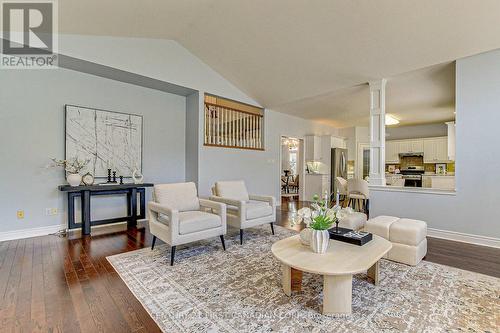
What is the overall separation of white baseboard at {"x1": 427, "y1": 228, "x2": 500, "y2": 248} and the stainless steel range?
3.64m

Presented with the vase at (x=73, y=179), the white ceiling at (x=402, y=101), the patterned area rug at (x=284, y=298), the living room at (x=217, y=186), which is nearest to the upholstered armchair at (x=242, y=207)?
the living room at (x=217, y=186)

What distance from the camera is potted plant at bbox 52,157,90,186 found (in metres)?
3.82

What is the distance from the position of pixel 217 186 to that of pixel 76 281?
6.98ft

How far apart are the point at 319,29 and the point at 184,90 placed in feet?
9.70

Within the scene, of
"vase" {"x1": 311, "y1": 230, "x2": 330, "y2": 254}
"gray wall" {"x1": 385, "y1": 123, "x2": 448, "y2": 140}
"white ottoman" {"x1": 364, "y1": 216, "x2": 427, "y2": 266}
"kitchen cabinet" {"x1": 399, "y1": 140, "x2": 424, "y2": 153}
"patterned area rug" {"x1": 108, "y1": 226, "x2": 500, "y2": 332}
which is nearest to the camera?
"patterned area rug" {"x1": 108, "y1": 226, "x2": 500, "y2": 332}

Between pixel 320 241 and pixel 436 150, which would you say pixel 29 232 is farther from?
pixel 436 150

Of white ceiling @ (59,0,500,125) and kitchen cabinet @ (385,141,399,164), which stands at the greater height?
white ceiling @ (59,0,500,125)

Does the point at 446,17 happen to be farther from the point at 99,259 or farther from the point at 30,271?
the point at 30,271

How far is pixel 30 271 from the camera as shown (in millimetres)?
2529

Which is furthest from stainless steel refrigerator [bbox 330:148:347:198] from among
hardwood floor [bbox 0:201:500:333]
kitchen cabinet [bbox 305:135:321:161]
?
hardwood floor [bbox 0:201:500:333]

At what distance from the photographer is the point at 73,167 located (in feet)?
13.3

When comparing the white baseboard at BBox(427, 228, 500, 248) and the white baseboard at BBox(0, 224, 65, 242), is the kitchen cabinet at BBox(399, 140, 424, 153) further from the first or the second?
the white baseboard at BBox(0, 224, 65, 242)

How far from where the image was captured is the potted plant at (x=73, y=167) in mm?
3820

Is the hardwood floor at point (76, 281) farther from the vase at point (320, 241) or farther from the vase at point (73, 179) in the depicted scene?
the vase at point (320, 241)
